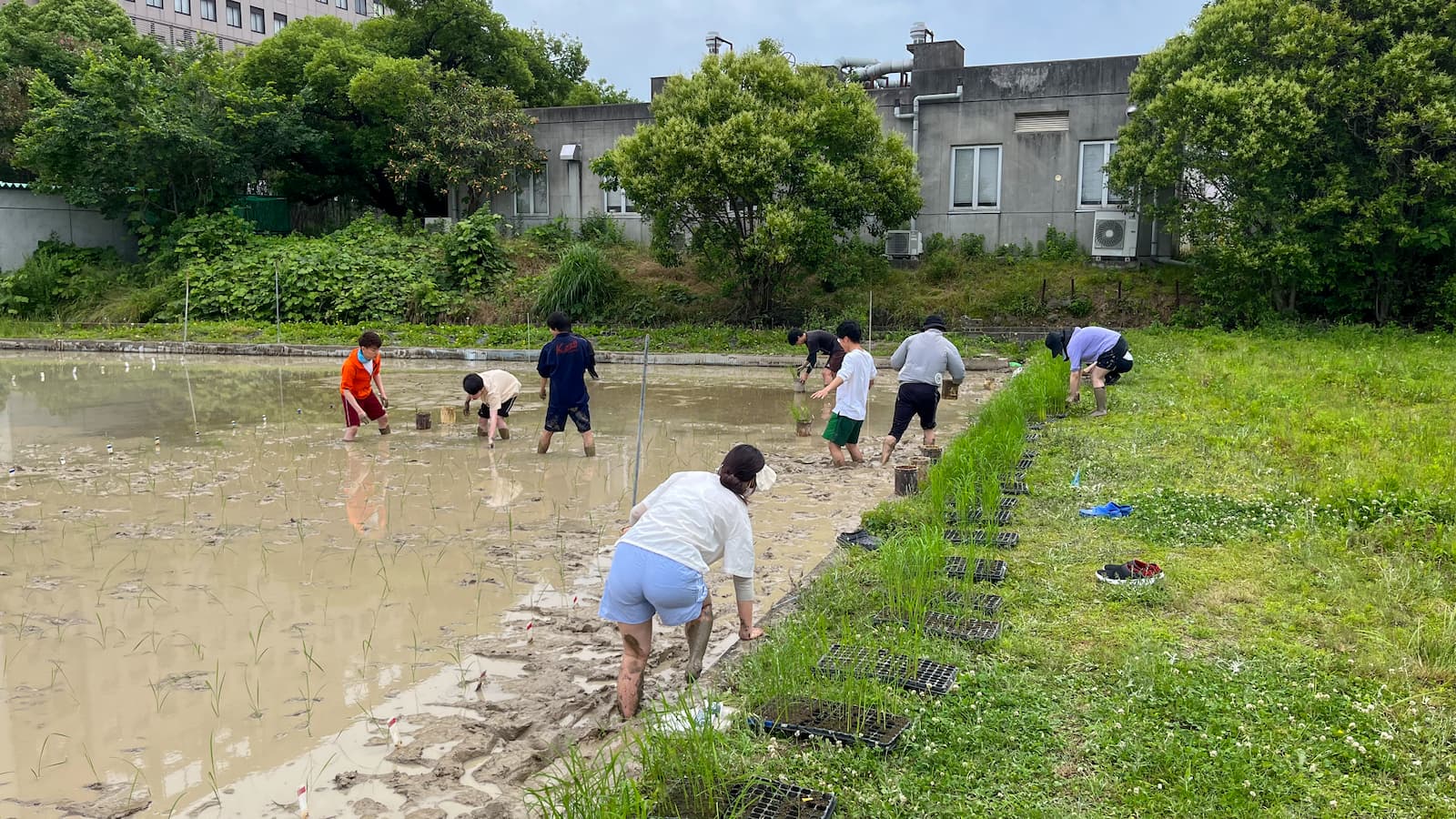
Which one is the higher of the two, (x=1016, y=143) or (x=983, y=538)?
(x=1016, y=143)

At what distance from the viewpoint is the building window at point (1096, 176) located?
75.7 ft

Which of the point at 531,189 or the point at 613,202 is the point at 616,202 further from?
the point at 531,189

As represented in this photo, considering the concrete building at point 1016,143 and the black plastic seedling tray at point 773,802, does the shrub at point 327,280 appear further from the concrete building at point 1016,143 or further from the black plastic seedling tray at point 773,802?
the black plastic seedling tray at point 773,802

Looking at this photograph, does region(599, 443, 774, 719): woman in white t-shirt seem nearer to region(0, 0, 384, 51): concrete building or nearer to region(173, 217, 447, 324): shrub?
region(173, 217, 447, 324): shrub

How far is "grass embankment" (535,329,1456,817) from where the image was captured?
11.9 feet

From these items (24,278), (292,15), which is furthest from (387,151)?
(292,15)

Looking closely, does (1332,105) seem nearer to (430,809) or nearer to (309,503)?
(309,503)

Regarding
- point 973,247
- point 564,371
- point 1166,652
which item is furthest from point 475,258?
point 1166,652

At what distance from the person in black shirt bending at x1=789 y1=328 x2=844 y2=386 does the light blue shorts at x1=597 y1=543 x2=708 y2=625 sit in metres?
6.88

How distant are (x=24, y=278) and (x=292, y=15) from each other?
38382 millimetres

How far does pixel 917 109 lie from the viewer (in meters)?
24.2

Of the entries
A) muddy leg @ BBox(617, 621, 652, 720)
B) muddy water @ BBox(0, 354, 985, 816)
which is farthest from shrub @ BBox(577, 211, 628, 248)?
muddy leg @ BBox(617, 621, 652, 720)

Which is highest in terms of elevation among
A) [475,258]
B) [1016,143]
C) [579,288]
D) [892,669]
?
[1016,143]

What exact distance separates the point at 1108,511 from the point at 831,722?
161 inches
